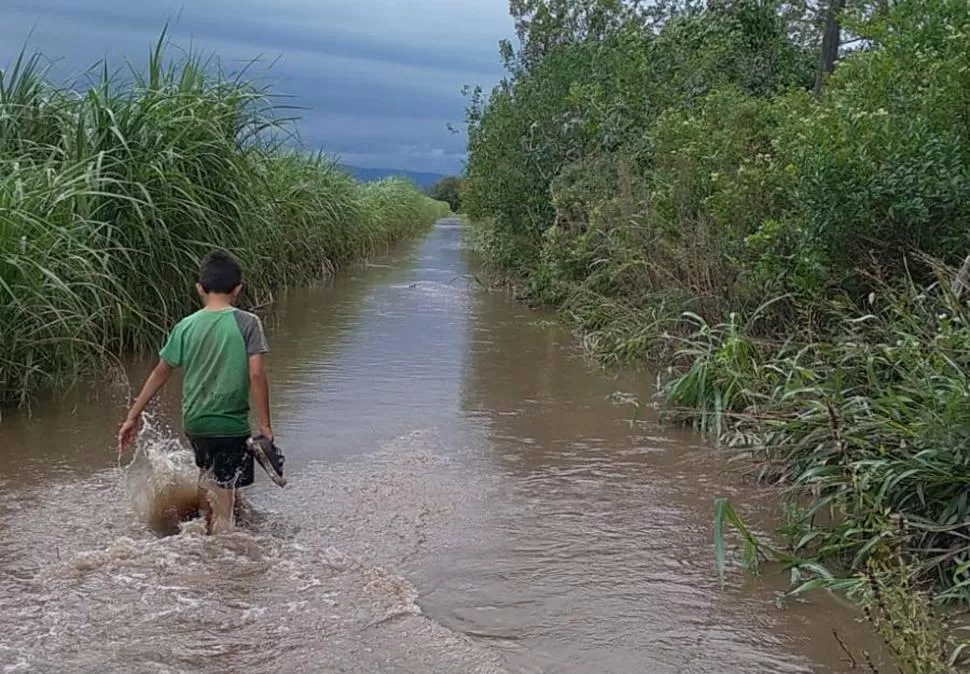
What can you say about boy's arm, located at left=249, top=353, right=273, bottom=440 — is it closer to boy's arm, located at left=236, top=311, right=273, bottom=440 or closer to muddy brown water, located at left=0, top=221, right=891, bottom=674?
boy's arm, located at left=236, top=311, right=273, bottom=440

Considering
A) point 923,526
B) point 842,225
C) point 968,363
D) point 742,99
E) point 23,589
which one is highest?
point 742,99

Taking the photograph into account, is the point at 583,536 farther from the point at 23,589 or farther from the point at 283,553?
the point at 23,589

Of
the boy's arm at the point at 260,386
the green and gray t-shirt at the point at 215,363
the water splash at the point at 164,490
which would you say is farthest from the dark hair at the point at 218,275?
the water splash at the point at 164,490

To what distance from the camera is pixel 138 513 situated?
5621 mm

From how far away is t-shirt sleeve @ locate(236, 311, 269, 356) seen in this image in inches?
206

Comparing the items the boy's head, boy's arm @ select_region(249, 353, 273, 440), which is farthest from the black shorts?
the boy's head

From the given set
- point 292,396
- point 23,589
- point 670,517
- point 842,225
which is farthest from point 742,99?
point 23,589

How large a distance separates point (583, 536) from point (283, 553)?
1547mm

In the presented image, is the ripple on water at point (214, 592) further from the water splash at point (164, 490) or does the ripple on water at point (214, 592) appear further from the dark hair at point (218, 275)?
the dark hair at point (218, 275)

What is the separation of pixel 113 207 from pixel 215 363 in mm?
4681

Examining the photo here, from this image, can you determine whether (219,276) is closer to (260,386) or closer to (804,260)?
(260,386)

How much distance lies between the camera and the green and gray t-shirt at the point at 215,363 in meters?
5.21

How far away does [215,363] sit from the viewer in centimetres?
521

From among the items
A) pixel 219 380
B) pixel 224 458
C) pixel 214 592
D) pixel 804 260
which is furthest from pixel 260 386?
pixel 804 260
